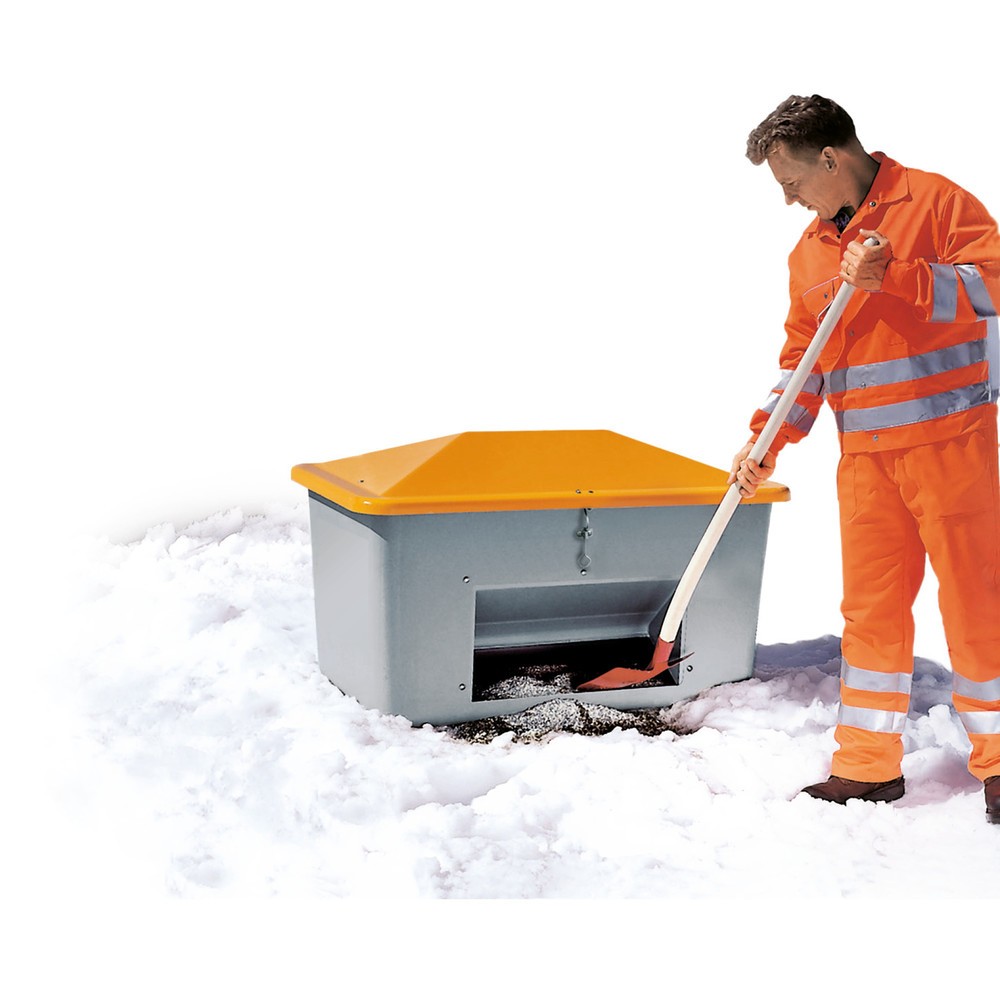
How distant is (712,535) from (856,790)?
675 mm

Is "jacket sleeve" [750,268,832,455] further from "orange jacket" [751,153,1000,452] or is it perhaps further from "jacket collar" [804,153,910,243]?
"jacket collar" [804,153,910,243]

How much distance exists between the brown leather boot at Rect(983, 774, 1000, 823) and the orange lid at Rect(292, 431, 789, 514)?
946 millimetres

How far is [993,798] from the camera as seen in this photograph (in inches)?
92.7

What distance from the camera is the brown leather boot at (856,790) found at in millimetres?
2482

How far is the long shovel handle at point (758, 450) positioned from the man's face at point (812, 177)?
0.65 ft

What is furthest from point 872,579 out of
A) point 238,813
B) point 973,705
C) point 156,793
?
point 156,793

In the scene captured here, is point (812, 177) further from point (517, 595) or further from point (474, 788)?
point (474, 788)

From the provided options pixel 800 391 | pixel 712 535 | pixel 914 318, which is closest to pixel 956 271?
pixel 914 318

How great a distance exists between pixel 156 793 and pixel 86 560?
190 centimetres

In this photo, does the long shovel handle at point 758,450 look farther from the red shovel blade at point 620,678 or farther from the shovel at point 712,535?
the red shovel blade at point 620,678

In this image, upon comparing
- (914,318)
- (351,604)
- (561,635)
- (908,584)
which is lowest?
(561,635)

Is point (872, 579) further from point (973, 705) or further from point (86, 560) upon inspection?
point (86, 560)

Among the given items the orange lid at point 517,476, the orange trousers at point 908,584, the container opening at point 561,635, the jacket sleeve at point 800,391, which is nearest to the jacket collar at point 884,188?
the jacket sleeve at point 800,391

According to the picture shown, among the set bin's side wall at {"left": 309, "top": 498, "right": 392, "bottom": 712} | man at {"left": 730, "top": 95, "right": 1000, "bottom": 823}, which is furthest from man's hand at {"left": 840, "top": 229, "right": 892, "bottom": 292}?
bin's side wall at {"left": 309, "top": 498, "right": 392, "bottom": 712}
